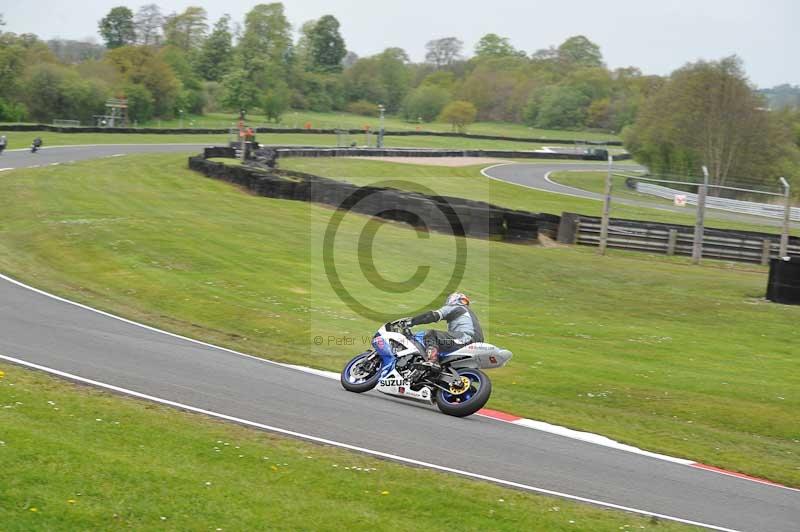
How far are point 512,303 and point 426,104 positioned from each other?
119 meters

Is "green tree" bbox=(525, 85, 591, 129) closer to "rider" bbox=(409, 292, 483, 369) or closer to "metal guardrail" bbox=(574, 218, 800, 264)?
"metal guardrail" bbox=(574, 218, 800, 264)

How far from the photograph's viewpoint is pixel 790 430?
12273mm

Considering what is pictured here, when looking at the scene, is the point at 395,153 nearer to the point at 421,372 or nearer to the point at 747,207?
the point at 747,207

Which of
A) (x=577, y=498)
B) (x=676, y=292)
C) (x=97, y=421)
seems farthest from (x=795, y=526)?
(x=676, y=292)

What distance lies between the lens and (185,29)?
158 metres

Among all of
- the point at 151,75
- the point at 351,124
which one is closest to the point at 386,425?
the point at 151,75

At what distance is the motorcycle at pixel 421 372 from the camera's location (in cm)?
1153

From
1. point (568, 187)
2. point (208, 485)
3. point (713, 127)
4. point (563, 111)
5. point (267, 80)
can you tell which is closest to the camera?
point (208, 485)

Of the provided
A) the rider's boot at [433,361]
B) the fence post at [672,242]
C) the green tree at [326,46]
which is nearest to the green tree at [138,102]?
the fence post at [672,242]

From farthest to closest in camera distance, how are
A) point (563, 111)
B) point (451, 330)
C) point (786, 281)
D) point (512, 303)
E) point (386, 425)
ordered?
point (563, 111) → point (786, 281) → point (512, 303) → point (451, 330) → point (386, 425)

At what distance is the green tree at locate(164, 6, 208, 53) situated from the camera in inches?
6166

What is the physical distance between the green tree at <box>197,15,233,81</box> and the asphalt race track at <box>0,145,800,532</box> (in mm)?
129455

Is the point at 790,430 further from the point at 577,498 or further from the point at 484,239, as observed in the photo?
the point at 484,239

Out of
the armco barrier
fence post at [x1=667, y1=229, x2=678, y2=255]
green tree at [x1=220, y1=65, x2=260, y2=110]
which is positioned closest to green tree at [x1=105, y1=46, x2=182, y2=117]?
green tree at [x1=220, y1=65, x2=260, y2=110]
